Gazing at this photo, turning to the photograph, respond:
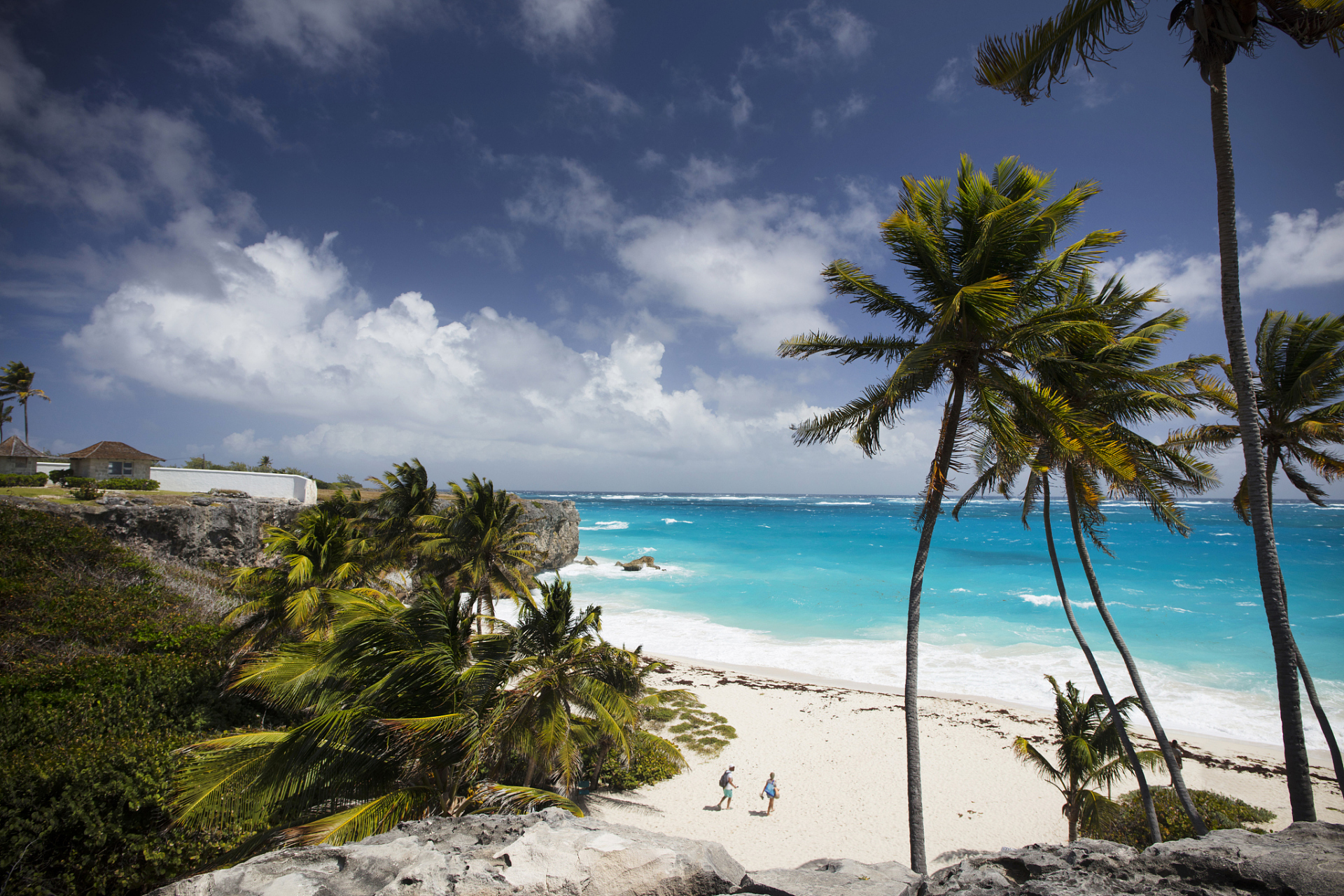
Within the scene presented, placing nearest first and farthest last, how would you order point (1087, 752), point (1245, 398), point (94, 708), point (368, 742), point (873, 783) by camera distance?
point (1245, 398)
point (368, 742)
point (94, 708)
point (1087, 752)
point (873, 783)

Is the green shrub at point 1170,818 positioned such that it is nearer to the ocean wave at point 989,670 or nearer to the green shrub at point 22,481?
the ocean wave at point 989,670

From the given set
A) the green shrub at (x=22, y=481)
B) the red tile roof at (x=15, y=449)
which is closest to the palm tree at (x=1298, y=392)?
the green shrub at (x=22, y=481)

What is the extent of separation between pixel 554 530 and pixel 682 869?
1698 inches

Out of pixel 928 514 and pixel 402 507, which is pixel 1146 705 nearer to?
pixel 928 514

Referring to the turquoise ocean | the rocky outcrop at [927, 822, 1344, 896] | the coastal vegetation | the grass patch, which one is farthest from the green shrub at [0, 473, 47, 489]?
the rocky outcrop at [927, 822, 1344, 896]

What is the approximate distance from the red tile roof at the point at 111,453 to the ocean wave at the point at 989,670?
25473 mm

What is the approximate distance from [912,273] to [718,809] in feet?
41.0

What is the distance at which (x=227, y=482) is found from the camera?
90.9 feet

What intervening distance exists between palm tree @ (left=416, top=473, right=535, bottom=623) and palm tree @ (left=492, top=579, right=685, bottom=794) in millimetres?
8618

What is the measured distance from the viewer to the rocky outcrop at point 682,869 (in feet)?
9.01

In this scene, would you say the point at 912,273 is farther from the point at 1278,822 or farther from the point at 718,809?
the point at 1278,822

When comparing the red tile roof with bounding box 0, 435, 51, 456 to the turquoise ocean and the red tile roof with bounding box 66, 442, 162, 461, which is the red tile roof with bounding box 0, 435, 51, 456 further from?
the turquoise ocean

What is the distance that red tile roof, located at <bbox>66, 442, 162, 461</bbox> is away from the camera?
25219mm

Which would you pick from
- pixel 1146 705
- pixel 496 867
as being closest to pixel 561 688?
pixel 496 867
